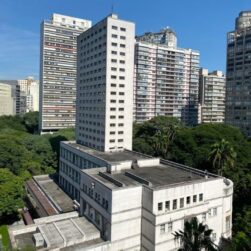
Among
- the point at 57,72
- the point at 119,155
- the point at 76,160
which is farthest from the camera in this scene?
the point at 57,72

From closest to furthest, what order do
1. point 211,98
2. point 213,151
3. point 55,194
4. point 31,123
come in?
1. point 213,151
2. point 55,194
3. point 31,123
4. point 211,98

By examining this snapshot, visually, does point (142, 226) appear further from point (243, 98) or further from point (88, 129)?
point (243, 98)

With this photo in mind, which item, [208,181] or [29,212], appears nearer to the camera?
[208,181]

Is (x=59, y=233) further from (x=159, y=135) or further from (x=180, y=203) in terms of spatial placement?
(x=159, y=135)

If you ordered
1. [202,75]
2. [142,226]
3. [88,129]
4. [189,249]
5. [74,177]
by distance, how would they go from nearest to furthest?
[189,249]
[142,226]
[74,177]
[88,129]
[202,75]

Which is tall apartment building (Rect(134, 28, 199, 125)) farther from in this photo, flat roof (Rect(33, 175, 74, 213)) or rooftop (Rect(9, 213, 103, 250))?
rooftop (Rect(9, 213, 103, 250))

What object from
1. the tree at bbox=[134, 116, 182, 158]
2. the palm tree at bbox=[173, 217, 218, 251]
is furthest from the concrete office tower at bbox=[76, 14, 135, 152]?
the palm tree at bbox=[173, 217, 218, 251]

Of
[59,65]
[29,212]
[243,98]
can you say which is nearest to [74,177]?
[29,212]

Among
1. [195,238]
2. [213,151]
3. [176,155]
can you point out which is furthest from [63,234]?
[176,155]
